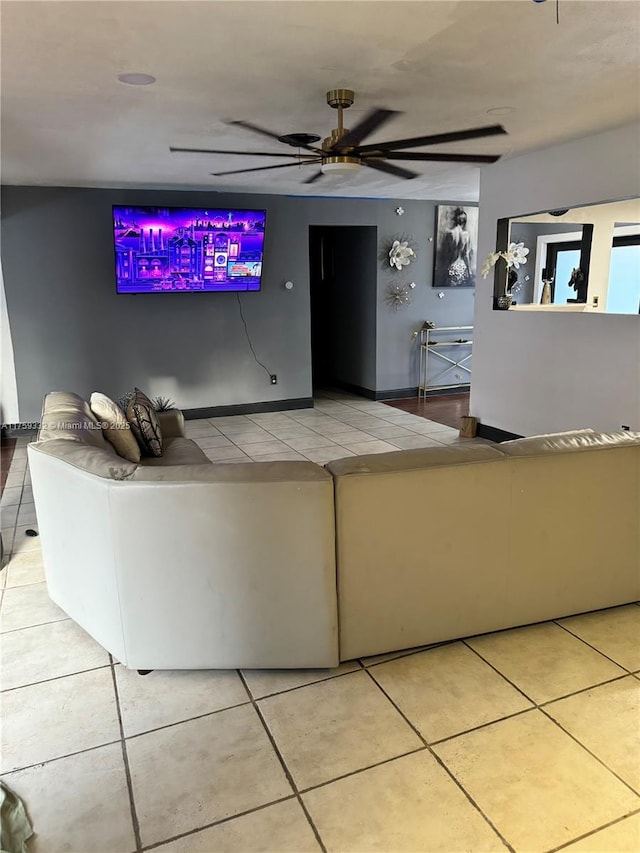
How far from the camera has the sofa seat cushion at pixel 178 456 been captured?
352 cm

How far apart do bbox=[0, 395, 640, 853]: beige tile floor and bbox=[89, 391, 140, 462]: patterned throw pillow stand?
3.34 feet

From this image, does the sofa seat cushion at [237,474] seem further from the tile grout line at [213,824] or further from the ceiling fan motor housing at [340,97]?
the ceiling fan motor housing at [340,97]

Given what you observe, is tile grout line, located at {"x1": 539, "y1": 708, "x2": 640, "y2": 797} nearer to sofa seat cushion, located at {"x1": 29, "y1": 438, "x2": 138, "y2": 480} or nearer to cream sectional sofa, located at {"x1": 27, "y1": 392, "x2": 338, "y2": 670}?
cream sectional sofa, located at {"x1": 27, "y1": 392, "x2": 338, "y2": 670}

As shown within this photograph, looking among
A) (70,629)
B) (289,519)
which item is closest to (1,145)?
(70,629)

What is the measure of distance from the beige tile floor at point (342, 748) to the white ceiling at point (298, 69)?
2.49 meters

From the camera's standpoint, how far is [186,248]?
636 centimetres

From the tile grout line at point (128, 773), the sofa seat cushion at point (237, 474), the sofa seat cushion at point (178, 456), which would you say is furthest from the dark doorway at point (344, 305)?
the tile grout line at point (128, 773)

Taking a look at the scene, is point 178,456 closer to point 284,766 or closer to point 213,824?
point 284,766

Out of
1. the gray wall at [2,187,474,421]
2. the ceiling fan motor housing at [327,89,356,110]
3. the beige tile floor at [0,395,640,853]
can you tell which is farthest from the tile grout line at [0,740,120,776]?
the gray wall at [2,187,474,421]

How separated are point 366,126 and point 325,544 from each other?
8.77 ft

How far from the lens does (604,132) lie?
13.7ft

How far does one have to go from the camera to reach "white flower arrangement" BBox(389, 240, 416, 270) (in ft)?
24.5

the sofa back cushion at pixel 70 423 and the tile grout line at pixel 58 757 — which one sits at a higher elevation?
the sofa back cushion at pixel 70 423

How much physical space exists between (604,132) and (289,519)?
379 cm
